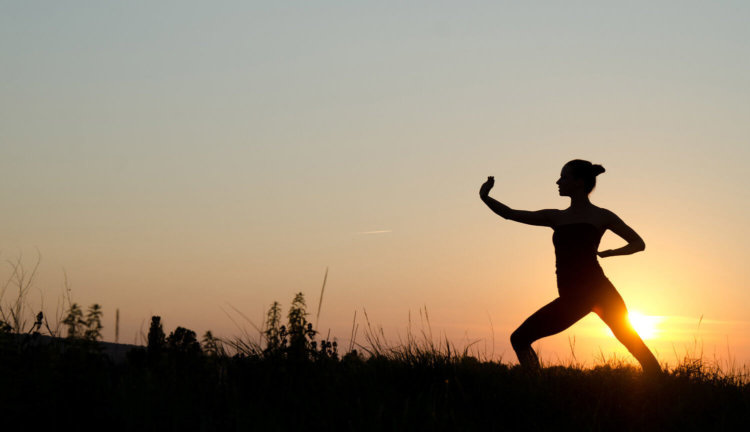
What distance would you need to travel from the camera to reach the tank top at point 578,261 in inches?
319

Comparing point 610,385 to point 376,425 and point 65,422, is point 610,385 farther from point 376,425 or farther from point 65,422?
point 65,422

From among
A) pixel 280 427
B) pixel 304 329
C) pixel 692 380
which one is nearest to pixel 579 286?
pixel 692 380

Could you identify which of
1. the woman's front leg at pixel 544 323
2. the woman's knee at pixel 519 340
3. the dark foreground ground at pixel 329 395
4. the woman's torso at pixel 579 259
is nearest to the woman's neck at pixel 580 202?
the woman's torso at pixel 579 259

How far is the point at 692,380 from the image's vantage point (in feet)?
27.9

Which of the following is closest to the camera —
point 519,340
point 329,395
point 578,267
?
point 329,395

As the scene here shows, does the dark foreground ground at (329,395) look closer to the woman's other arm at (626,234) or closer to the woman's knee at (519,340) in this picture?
the woman's knee at (519,340)

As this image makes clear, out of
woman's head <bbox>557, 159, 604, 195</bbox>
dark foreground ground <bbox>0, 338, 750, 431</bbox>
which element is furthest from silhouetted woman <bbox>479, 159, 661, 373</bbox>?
dark foreground ground <bbox>0, 338, 750, 431</bbox>

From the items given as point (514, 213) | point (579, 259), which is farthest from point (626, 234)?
point (514, 213)

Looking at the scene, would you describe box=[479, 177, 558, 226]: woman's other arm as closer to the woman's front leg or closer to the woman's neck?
the woman's neck

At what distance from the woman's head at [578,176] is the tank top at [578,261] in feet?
1.38

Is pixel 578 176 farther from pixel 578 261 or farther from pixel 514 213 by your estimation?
pixel 578 261

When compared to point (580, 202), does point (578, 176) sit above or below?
above

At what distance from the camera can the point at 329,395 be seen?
6113mm

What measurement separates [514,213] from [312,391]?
10.9ft
